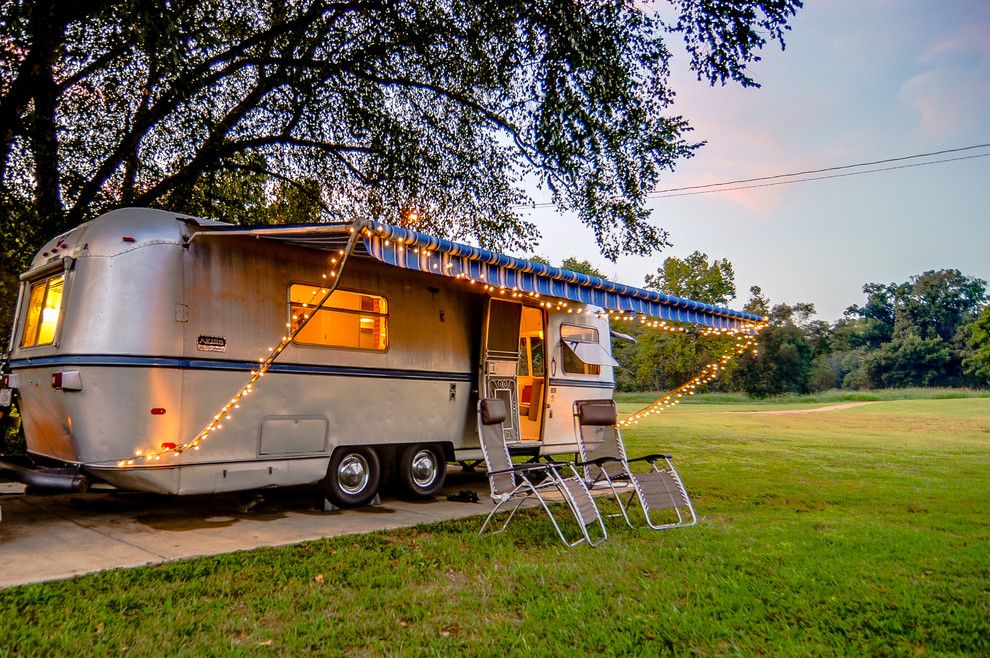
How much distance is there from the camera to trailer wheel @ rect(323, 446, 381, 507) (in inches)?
273

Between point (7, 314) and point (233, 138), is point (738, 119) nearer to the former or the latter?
point (233, 138)

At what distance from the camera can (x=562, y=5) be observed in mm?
8805

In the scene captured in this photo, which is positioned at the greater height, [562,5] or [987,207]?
[987,207]

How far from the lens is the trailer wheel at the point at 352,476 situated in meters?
6.95

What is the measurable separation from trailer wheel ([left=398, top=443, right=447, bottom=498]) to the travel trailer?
3cm

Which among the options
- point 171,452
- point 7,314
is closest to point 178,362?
point 171,452

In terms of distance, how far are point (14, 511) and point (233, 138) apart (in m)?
6.23

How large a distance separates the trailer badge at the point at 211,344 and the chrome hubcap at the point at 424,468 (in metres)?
2.57

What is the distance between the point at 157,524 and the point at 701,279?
157 ft

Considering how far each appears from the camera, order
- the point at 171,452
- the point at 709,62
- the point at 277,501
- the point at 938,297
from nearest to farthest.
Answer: the point at 171,452
the point at 277,501
the point at 709,62
the point at 938,297

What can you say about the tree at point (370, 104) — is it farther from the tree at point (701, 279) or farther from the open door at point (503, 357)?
the tree at point (701, 279)

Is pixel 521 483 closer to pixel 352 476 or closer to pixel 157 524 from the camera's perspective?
pixel 352 476

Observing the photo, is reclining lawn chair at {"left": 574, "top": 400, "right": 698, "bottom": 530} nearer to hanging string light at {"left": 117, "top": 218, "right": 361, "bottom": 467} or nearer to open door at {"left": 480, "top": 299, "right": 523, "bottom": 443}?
open door at {"left": 480, "top": 299, "right": 523, "bottom": 443}

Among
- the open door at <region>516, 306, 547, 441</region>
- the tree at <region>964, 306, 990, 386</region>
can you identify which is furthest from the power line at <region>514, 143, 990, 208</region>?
the tree at <region>964, 306, 990, 386</region>
